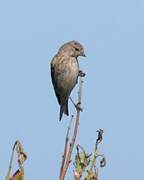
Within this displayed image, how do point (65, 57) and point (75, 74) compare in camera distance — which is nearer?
point (75, 74)

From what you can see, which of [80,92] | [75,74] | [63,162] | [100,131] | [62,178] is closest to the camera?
[62,178]

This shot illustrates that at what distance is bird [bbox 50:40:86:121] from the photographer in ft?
35.3

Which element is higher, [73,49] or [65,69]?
[73,49]

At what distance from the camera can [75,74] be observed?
34.5 feet

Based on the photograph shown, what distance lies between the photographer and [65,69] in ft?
36.1

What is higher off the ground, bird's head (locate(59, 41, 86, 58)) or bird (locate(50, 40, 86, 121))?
bird's head (locate(59, 41, 86, 58))

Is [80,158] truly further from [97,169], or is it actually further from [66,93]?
[66,93]

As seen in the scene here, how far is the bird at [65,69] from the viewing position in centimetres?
1077

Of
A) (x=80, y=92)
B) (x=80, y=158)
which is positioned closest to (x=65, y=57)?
(x=80, y=92)

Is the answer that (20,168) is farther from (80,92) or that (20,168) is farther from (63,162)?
(80,92)

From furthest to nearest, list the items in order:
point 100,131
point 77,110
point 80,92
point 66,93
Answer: point 66,93, point 80,92, point 100,131, point 77,110

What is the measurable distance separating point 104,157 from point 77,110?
0.55m

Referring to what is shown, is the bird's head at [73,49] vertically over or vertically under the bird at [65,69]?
over

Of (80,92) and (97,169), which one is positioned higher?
(80,92)
